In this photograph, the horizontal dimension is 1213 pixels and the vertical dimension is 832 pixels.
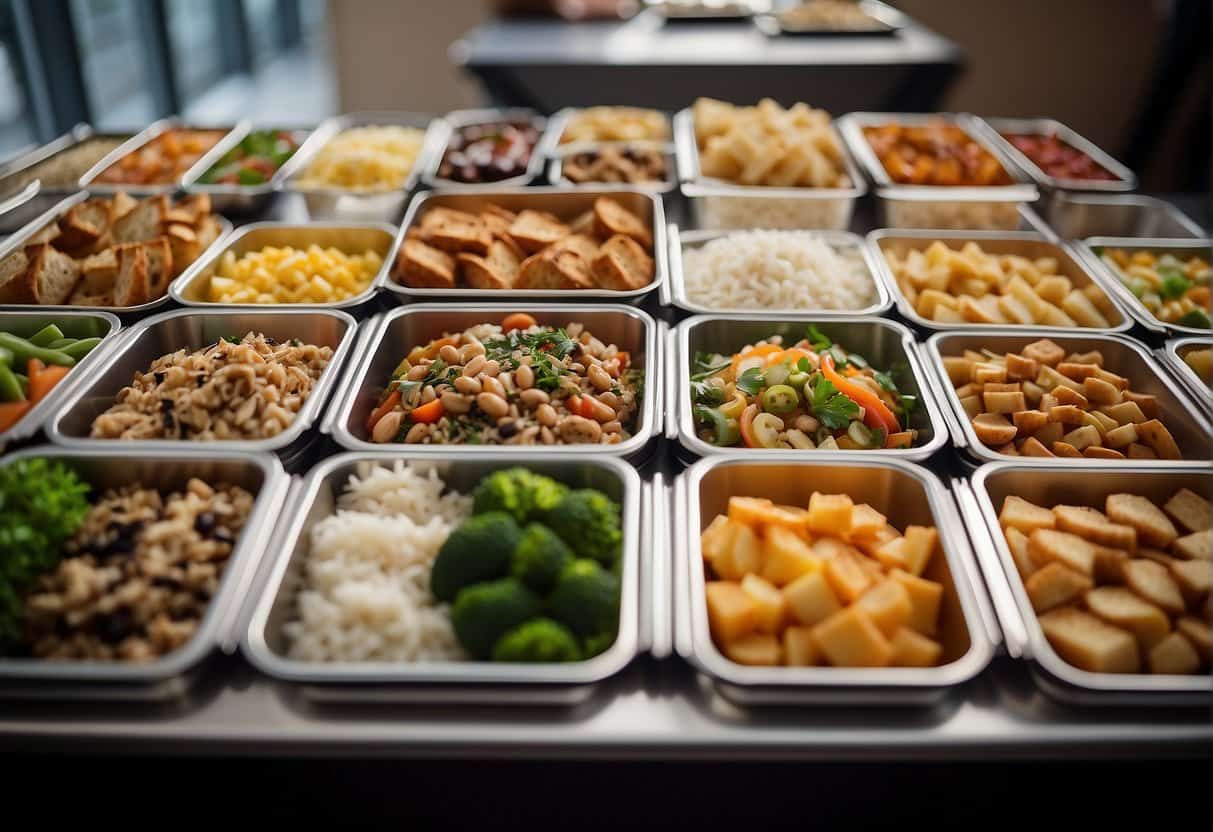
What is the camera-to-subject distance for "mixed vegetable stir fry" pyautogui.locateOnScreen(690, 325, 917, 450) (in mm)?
1831

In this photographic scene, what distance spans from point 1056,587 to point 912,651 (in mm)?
284

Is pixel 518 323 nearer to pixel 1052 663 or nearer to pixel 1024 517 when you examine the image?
pixel 1024 517

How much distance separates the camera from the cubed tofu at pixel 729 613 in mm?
1353

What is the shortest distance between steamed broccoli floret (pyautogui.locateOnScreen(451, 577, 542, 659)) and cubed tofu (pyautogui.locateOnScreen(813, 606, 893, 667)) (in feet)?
1.47

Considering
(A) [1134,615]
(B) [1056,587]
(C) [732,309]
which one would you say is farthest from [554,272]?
(A) [1134,615]

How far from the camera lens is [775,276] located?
2.32 meters

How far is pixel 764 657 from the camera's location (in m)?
1.32

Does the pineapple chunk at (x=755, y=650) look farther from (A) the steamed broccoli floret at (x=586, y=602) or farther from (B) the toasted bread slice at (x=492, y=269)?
(B) the toasted bread slice at (x=492, y=269)

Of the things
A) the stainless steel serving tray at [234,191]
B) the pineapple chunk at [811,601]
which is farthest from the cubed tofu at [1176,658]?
the stainless steel serving tray at [234,191]

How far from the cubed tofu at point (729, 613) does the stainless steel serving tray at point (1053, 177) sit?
2.10 meters

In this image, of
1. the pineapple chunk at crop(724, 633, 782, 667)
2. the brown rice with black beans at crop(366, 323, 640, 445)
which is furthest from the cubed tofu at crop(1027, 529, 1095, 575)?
the brown rice with black beans at crop(366, 323, 640, 445)

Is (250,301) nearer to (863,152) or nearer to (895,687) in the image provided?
(895,687)

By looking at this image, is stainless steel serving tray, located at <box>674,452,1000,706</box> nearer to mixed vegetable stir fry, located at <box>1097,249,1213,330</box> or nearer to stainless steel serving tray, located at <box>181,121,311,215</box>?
A: mixed vegetable stir fry, located at <box>1097,249,1213,330</box>

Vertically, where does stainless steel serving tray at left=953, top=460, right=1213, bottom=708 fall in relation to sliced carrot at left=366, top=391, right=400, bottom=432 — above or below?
above
